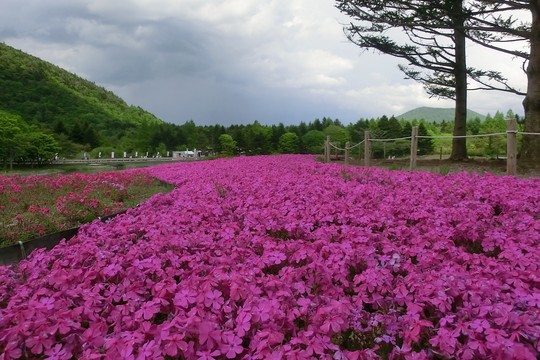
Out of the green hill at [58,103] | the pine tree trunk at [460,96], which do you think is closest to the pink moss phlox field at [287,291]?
the pine tree trunk at [460,96]

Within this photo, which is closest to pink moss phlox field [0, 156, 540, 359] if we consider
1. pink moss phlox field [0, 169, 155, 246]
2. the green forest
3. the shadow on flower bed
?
the shadow on flower bed

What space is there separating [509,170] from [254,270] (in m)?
6.92

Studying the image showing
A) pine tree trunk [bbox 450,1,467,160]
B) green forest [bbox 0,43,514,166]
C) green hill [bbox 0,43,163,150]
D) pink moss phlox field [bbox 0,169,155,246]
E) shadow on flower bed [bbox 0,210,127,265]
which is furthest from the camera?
green hill [bbox 0,43,163,150]

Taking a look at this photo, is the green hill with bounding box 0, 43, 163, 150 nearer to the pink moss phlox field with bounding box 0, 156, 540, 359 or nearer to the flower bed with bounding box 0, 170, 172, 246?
the flower bed with bounding box 0, 170, 172, 246

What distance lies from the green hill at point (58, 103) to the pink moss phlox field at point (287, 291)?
55.0m

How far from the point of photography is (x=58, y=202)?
7293 mm

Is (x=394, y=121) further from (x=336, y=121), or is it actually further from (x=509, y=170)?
(x=509, y=170)

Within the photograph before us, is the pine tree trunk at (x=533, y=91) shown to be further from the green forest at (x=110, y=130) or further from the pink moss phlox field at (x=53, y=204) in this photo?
the green forest at (x=110, y=130)

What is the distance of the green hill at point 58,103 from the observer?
58.9 m

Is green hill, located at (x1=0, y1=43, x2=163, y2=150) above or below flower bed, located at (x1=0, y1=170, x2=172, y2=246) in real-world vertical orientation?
above

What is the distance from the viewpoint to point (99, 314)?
2.29 meters

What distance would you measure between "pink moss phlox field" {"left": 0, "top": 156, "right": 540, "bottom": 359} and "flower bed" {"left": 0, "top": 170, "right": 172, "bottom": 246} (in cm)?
244

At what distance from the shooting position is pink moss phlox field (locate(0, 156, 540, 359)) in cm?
176

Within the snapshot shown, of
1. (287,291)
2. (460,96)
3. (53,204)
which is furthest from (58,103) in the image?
(287,291)
